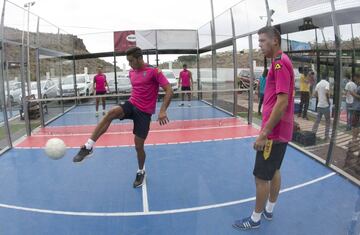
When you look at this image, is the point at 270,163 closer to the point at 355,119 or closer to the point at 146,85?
the point at 146,85

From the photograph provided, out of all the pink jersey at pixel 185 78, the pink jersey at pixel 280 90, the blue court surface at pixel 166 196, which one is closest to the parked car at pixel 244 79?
the pink jersey at pixel 185 78

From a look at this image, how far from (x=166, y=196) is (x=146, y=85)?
1499 mm

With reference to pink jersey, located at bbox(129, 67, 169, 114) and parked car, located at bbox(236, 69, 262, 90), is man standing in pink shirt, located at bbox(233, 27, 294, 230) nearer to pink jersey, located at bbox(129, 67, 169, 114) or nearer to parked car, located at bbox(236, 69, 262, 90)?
pink jersey, located at bbox(129, 67, 169, 114)

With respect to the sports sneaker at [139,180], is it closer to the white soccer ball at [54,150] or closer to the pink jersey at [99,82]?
the white soccer ball at [54,150]

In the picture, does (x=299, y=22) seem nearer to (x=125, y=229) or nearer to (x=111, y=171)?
(x=111, y=171)

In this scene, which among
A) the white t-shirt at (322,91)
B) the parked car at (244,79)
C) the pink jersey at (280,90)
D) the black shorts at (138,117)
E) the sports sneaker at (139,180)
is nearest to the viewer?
the pink jersey at (280,90)

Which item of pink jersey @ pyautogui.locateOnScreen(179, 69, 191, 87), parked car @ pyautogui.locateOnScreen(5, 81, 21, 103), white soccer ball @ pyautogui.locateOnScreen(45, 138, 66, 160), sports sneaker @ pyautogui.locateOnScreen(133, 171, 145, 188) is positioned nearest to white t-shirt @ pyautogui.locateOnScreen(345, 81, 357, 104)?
sports sneaker @ pyautogui.locateOnScreen(133, 171, 145, 188)

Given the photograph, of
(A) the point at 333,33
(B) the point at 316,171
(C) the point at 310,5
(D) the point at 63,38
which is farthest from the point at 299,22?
(D) the point at 63,38

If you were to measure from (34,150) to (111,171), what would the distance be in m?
2.59

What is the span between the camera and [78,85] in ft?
54.3

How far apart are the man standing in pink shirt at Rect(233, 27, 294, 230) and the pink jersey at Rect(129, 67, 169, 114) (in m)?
1.72

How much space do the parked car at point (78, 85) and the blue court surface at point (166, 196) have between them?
8543mm

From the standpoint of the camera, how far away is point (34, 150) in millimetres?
7391

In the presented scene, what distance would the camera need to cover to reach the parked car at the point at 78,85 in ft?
49.4
